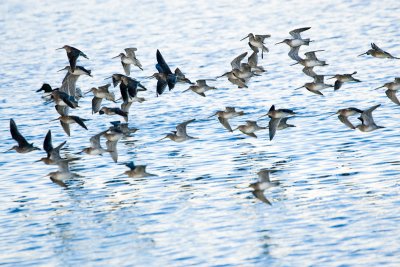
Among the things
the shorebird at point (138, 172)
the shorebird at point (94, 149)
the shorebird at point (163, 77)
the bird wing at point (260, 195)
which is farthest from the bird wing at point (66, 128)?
the bird wing at point (260, 195)

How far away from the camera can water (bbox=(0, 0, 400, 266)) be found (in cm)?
2289

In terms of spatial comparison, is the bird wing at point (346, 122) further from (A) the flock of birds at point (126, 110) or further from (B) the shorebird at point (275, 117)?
(B) the shorebird at point (275, 117)

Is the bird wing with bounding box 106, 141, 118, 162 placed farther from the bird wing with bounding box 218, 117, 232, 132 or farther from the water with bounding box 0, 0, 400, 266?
the bird wing with bounding box 218, 117, 232, 132

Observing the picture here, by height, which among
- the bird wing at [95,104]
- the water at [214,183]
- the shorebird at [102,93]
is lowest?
the water at [214,183]

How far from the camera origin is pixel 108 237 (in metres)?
24.1

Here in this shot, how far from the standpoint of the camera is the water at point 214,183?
2289 centimetres

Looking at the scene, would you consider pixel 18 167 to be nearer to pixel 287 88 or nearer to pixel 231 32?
pixel 287 88

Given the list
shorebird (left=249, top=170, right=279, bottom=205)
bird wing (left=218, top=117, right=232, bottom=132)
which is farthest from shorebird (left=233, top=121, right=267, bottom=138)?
shorebird (left=249, top=170, right=279, bottom=205)

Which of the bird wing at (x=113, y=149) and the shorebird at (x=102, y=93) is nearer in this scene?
the bird wing at (x=113, y=149)

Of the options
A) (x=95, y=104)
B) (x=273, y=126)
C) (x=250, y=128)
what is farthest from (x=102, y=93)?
(x=273, y=126)

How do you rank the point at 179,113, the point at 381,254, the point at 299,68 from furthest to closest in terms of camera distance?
the point at 299,68, the point at 179,113, the point at 381,254

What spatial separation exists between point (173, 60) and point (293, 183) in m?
26.5

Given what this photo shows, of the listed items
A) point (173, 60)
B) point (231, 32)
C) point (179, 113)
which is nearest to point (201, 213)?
point (179, 113)

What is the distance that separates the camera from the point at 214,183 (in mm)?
28203
